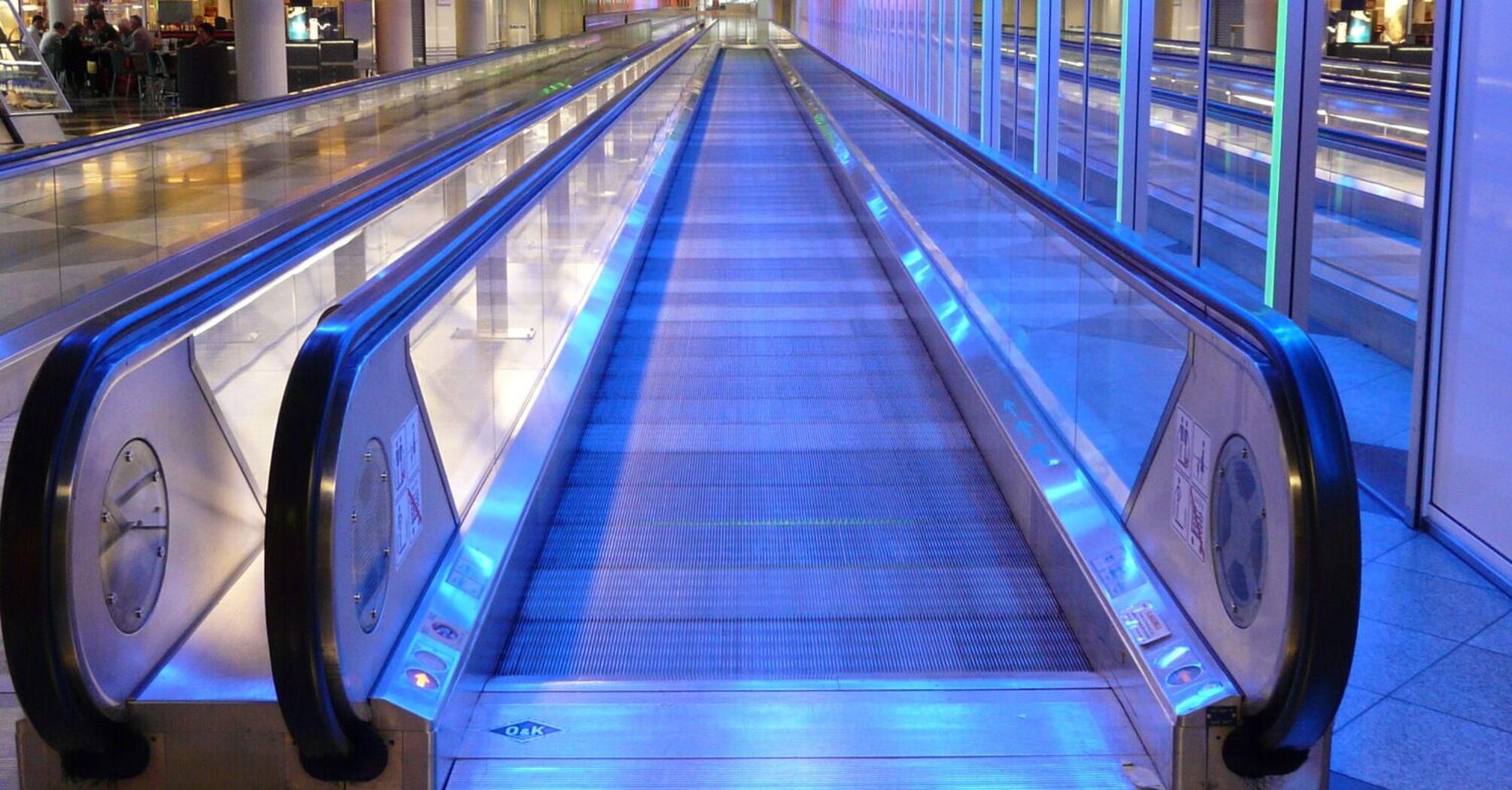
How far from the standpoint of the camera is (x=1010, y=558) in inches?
171

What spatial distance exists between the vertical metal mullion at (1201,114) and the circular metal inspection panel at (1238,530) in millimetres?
3442

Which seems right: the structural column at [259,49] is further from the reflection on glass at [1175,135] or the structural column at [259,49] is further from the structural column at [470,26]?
the structural column at [470,26]

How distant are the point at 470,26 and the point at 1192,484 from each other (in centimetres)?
3882

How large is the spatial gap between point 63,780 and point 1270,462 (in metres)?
2.18

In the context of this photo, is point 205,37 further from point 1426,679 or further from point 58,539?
point 1426,679

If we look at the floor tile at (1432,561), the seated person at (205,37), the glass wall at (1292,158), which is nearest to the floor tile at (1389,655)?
the floor tile at (1432,561)

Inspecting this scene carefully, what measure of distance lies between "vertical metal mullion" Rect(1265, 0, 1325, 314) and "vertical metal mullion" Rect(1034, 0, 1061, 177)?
4586 mm

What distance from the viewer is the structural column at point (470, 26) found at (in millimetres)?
39250

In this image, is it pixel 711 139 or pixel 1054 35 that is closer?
pixel 1054 35

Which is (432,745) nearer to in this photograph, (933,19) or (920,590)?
(920,590)

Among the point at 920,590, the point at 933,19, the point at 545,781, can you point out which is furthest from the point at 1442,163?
the point at 933,19

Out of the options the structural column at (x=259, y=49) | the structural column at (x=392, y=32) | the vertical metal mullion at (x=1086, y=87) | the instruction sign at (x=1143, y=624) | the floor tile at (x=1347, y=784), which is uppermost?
the structural column at (x=392, y=32)

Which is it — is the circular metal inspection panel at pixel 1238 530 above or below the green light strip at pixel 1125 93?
below

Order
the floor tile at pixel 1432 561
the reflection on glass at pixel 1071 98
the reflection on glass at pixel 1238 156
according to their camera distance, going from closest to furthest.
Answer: the floor tile at pixel 1432 561 → the reflection on glass at pixel 1238 156 → the reflection on glass at pixel 1071 98
